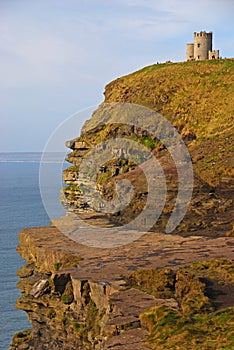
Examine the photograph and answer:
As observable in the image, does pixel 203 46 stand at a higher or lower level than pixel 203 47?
higher

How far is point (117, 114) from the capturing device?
68.7 m

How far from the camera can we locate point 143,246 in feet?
135

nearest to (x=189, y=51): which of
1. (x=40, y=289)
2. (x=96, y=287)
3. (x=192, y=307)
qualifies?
(x=40, y=289)

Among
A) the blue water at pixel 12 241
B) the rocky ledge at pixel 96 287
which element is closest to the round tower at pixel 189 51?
the blue water at pixel 12 241

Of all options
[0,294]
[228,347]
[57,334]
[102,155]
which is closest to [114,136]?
[102,155]

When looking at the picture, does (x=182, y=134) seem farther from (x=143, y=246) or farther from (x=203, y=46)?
(x=143, y=246)

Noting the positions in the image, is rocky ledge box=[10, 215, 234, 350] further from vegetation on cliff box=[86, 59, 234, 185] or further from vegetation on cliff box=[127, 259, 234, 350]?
vegetation on cliff box=[86, 59, 234, 185]

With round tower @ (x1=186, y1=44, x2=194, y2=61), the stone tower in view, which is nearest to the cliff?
the stone tower

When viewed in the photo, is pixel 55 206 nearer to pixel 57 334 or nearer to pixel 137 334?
pixel 57 334

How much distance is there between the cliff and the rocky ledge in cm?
7

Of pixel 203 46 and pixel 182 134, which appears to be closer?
pixel 182 134

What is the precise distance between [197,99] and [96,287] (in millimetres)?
38631

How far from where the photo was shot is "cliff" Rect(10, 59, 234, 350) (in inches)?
995

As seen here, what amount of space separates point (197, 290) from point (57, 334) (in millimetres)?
13839
